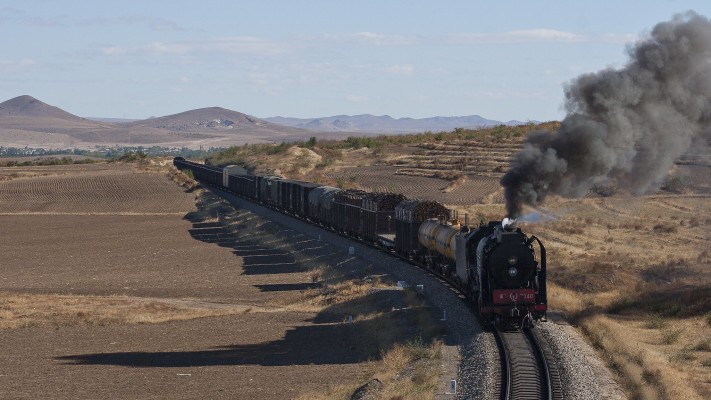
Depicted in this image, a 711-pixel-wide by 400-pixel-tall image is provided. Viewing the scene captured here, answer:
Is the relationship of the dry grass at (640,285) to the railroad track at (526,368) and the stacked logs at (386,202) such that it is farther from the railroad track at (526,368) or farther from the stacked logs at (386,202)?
the stacked logs at (386,202)

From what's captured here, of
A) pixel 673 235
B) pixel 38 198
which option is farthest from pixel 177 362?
pixel 38 198

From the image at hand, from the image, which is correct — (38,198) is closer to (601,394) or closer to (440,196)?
(440,196)

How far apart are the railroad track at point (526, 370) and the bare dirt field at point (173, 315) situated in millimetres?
4753

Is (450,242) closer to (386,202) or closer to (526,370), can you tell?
(526,370)

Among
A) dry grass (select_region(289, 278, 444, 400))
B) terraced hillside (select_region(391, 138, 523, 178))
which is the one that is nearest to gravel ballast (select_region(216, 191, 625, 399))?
dry grass (select_region(289, 278, 444, 400))

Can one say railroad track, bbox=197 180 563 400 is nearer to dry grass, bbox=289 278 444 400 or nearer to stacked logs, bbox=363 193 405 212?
dry grass, bbox=289 278 444 400

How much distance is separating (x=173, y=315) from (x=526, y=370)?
23.0 metres

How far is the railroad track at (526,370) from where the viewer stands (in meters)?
26.2

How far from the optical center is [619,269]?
5541 cm

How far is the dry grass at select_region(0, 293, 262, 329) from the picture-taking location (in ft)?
150

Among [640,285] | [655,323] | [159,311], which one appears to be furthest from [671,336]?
[159,311]

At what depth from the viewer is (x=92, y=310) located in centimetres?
4875

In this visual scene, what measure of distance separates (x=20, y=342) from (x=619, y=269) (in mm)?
30845

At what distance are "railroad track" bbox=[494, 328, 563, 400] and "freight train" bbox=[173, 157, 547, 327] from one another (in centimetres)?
110
